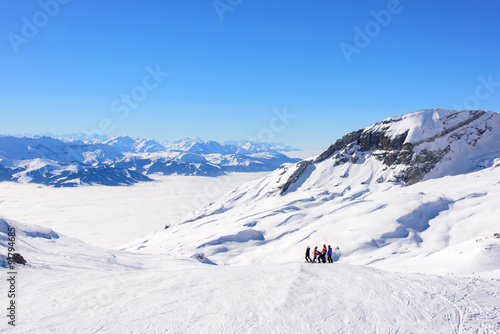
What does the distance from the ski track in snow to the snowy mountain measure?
1510 cm

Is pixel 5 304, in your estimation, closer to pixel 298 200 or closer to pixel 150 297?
pixel 150 297

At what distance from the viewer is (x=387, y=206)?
71875 millimetres

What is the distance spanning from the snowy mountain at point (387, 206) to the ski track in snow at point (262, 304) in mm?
15102

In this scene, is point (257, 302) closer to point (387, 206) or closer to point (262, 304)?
point (262, 304)

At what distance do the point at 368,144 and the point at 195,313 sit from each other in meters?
147

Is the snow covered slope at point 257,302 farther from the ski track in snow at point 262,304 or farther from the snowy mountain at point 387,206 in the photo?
the snowy mountain at point 387,206

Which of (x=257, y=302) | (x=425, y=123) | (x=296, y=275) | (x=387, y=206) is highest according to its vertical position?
(x=425, y=123)

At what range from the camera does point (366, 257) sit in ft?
168

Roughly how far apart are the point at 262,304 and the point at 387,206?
69452mm

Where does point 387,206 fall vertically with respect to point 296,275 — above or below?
below

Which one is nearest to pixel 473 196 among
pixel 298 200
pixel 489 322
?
pixel 298 200

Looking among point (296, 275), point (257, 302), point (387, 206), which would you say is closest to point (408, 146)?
point (387, 206)

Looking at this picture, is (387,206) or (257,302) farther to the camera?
(387,206)

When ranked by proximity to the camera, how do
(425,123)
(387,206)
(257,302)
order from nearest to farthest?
(257,302), (387,206), (425,123)
